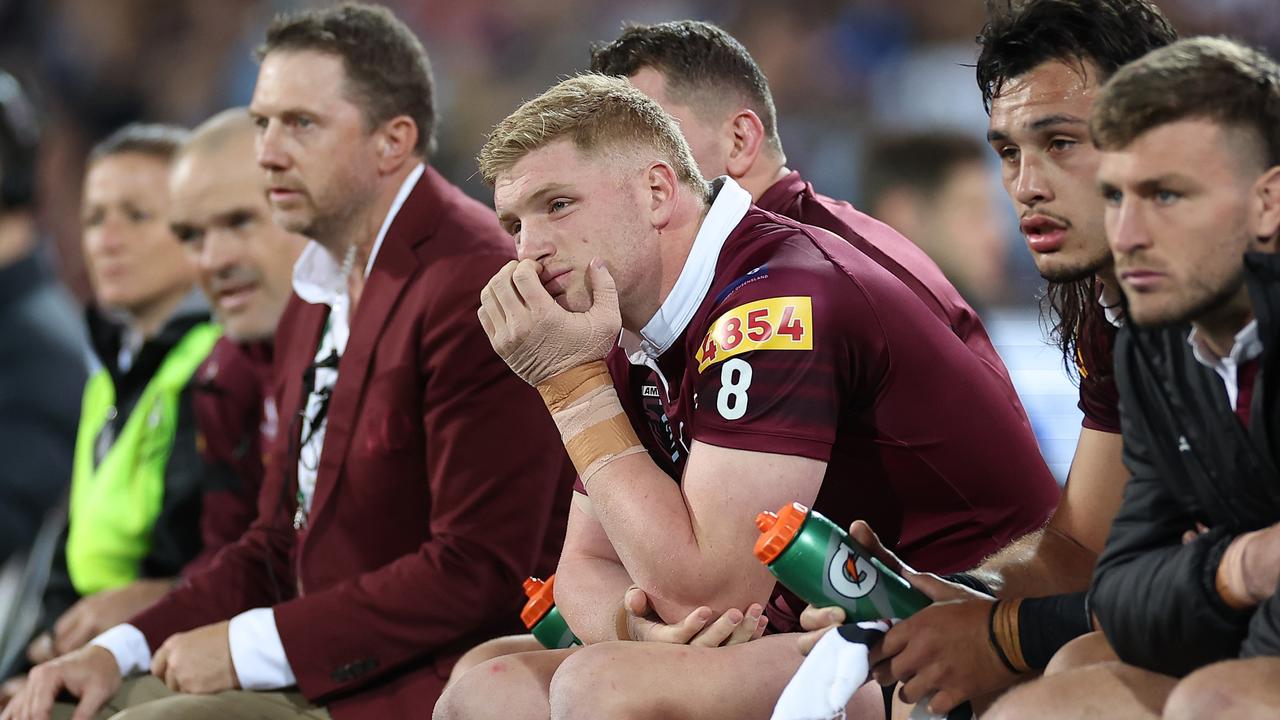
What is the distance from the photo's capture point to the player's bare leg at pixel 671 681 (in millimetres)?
2473

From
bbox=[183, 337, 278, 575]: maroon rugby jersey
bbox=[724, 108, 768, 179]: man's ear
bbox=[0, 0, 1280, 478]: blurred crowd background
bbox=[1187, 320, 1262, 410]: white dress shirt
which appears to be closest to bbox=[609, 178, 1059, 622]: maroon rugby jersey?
bbox=[1187, 320, 1262, 410]: white dress shirt

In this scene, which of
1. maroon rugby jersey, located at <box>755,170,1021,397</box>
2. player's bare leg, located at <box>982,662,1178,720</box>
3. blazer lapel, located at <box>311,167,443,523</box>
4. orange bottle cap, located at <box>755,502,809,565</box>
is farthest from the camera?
blazer lapel, located at <box>311,167,443,523</box>

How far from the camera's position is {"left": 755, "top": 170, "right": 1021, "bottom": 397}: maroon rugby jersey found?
334cm

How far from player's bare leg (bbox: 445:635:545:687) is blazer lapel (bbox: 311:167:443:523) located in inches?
24.3

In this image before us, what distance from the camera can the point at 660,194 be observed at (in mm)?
2846

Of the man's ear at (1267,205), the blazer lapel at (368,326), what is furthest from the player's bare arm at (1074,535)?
the blazer lapel at (368,326)

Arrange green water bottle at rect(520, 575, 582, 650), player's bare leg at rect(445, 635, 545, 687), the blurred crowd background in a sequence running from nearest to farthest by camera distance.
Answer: green water bottle at rect(520, 575, 582, 650) < player's bare leg at rect(445, 635, 545, 687) < the blurred crowd background

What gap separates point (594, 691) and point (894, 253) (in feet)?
4.73

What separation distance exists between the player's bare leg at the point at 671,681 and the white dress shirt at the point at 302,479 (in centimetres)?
122

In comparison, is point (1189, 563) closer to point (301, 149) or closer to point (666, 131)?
point (666, 131)

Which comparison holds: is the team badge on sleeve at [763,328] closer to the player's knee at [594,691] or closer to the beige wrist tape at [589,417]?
the beige wrist tape at [589,417]

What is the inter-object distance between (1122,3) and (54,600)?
362cm

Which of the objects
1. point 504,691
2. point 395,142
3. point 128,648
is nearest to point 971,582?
point 504,691

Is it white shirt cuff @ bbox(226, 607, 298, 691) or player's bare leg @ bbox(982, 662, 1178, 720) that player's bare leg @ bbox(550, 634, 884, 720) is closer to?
player's bare leg @ bbox(982, 662, 1178, 720)
